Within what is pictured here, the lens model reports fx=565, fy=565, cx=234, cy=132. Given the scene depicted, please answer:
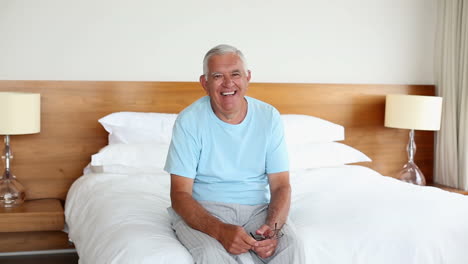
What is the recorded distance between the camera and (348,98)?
154 inches

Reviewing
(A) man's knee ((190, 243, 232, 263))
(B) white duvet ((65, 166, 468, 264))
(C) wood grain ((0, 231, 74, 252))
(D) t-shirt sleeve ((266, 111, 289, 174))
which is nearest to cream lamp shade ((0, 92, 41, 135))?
(B) white duvet ((65, 166, 468, 264))

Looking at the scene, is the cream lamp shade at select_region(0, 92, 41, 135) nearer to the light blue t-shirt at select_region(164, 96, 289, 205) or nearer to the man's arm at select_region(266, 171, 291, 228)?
the light blue t-shirt at select_region(164, 96, 289, 205)

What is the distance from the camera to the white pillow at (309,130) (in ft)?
11.2

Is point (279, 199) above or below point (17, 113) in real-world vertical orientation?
below

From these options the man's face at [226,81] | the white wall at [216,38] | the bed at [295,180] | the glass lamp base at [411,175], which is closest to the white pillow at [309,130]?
the bed at [295,180]

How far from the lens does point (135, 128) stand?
3232 mm

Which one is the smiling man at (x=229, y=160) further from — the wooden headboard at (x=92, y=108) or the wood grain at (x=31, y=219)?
the wooden headboard at (x=92, y=108)

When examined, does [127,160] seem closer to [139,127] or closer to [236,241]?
[139,127]

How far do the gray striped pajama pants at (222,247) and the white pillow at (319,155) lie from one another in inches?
44.2

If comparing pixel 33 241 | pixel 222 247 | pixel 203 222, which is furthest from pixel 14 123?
A: pixel 222 247

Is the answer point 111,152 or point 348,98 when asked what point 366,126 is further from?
point 111,152

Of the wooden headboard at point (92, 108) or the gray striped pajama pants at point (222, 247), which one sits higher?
the wooden headboard at point (92, 108)

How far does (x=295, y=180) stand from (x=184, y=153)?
1.05 m

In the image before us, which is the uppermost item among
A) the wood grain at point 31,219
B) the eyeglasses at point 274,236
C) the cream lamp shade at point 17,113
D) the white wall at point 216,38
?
the white wall at point 216,38
